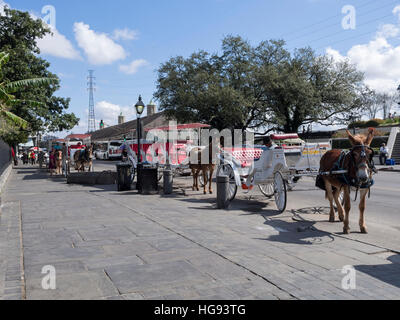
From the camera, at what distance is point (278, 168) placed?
31.2 ft

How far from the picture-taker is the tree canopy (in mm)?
39875

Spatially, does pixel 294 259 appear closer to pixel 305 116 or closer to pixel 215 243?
pixel 215 243

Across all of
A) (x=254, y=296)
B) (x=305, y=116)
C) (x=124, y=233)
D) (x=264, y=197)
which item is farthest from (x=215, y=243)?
(x=305, y=116)

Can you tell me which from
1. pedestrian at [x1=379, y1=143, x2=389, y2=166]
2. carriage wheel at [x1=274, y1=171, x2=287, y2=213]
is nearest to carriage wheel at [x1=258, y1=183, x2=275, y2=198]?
carriage wheel at [x1=274, y1=171, x2=287, y2=213]

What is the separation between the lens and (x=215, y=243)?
6.23 meters

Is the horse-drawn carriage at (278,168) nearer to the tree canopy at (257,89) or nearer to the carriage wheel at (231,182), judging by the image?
the carriage wheel at (231,182)

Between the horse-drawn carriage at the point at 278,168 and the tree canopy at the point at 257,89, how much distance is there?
2788cm

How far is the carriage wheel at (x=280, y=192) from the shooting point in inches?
352

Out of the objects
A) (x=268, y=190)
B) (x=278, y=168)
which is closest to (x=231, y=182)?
(x=268, y=190)

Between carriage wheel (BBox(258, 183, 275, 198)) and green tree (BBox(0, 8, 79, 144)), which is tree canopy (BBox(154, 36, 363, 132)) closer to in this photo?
green tree (BBox(0, 8, 79, 144))

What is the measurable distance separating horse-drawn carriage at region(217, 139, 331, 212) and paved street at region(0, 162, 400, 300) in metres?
0.69

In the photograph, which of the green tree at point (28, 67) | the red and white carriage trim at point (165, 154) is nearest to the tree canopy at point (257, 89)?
the green tree at point (28, 67)

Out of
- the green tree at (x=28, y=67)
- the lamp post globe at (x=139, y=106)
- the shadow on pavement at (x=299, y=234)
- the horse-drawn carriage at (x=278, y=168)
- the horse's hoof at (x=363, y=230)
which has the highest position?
the green tree at (x=28, y=67)

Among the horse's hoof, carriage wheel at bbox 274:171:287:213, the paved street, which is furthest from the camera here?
carriage wheel at bbox 274:171:287:213
